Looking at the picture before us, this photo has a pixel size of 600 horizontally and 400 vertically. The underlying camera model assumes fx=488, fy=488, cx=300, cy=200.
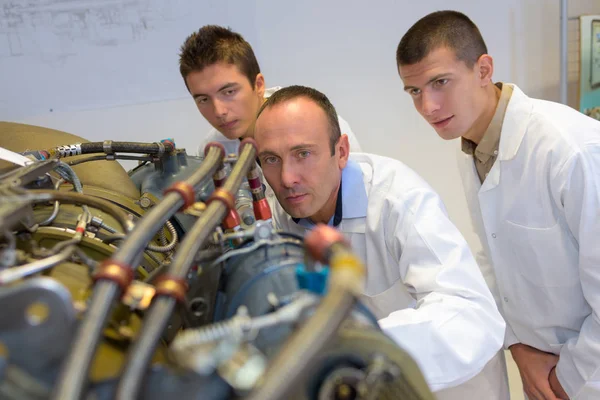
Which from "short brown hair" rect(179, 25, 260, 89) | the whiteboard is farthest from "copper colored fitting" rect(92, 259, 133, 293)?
the whiteboard

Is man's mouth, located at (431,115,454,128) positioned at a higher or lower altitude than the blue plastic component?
lower

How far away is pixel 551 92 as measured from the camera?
2395 mm

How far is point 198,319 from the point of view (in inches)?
22.0

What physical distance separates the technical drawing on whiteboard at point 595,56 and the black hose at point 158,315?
2160 millimetres

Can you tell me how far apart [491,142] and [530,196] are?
20cm

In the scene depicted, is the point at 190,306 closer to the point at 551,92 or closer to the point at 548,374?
the point at 548,374

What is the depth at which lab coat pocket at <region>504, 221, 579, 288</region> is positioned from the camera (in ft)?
3.95

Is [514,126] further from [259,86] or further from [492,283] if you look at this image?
[259,86]

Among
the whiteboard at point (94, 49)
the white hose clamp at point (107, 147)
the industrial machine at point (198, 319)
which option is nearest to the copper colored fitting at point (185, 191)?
the industrial machine at point (198, 319)

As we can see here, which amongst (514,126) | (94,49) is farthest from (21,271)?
(94,49)

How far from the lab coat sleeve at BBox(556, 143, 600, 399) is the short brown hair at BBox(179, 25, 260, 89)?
0.93 metres

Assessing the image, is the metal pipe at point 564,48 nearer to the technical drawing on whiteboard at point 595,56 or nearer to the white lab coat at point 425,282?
the technical drawing on whiteboard at point 595,56

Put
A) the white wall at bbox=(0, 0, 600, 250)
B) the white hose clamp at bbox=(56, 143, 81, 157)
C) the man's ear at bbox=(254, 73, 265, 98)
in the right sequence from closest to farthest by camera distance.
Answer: the white hose clamp at bbox=(56, 143, 81, 157), the man's ear at bbox=(254, 73, 265, 98), the white wall at bbox=(0, 0, 600, 250)

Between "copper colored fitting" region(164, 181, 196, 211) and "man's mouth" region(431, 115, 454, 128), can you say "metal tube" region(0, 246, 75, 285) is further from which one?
"man's mouth" region(431, 115, 454, 128)
